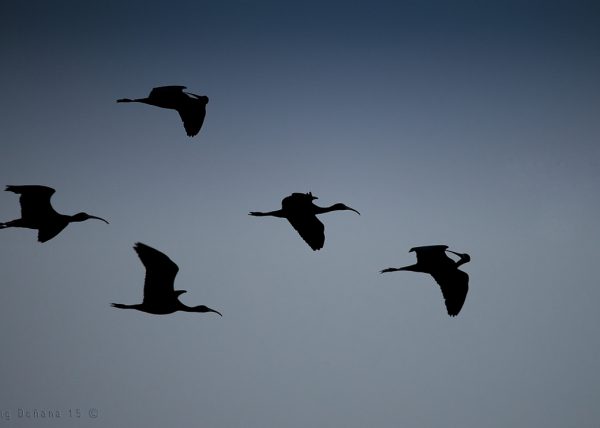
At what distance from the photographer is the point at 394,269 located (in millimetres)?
9977

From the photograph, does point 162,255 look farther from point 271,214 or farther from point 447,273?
point 447,273

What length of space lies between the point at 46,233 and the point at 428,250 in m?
5.81

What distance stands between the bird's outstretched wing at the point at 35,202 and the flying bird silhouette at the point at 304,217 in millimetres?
3099

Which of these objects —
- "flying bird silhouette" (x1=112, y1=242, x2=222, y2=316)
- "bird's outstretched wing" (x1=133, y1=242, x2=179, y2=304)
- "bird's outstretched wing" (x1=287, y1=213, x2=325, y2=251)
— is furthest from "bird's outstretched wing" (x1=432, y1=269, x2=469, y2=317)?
"bird's outstretched wing" (x1=133, y1=242, x2=179, y2=304)

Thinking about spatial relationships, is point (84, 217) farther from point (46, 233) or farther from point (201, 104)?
point (201, 104)

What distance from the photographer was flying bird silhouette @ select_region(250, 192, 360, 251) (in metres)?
9.98

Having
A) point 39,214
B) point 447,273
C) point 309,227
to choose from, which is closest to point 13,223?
point 39,214

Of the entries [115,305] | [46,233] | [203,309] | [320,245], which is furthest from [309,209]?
[46,233]

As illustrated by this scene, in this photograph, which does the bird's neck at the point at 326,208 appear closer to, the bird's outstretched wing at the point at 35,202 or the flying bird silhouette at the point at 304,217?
the flying bird silhouette at the point at 304,217

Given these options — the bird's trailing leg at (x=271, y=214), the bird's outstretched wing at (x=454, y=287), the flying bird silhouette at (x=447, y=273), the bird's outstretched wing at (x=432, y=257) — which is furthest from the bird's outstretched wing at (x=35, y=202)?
the bird's outstretched wing at (x=454, y=287)

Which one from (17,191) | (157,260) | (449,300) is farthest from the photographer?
(449,300)

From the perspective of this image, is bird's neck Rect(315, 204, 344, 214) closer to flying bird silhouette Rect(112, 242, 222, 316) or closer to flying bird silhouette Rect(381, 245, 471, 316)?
flying bird silhouette Rect(381, 245, 471, 316)

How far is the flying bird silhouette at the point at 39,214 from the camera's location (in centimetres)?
964

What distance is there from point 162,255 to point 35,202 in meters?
2.45
